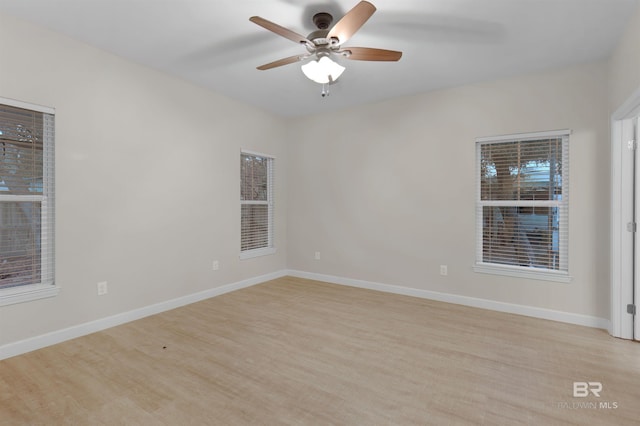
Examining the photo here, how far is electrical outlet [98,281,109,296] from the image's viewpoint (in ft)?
10.2

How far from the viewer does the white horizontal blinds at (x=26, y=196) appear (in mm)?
2584

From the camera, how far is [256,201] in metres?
4.96

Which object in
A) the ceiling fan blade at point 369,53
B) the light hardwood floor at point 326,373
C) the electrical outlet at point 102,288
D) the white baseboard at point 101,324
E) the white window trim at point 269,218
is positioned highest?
the ceiling fan blade at point 369,53

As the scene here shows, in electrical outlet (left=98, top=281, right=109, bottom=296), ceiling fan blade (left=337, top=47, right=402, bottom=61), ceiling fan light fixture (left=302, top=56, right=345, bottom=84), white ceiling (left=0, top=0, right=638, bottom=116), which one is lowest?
electrical outlet (left=98, top=281, right=109, bottom=296)

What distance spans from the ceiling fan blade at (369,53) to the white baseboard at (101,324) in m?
3.21

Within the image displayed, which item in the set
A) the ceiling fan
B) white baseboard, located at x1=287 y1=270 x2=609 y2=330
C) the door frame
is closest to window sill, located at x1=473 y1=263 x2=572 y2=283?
white baseboard, located at x1=287 y1=270 x2=609 y2=330

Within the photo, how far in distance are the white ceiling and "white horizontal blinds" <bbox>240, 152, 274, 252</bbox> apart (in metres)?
1.41

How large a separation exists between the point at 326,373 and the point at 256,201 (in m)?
3.12

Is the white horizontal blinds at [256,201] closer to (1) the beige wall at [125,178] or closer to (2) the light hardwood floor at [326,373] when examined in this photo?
(1) the beige wall at [125,178]

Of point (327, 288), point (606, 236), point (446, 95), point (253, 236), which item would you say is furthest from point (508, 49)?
point (253, 236)

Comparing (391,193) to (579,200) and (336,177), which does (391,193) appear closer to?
(336,177)

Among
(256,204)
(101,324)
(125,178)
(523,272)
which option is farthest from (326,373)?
(256,204)

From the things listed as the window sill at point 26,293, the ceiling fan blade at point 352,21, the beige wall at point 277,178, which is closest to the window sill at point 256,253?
the beige wall at point 277,178

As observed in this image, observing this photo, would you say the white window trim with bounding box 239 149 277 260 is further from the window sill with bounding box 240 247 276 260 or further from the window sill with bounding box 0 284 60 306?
the window sill with bounding box 0 284 60 306
